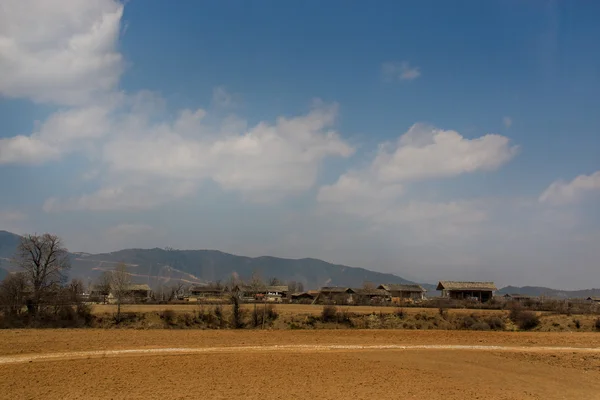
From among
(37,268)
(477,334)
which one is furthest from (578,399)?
(37,268)

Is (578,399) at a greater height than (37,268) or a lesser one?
lesser

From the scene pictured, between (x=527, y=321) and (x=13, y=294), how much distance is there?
75.6 meters

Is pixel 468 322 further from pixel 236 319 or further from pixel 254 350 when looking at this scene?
pixel 254 350

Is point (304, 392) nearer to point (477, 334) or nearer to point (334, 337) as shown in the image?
point (334, 337)

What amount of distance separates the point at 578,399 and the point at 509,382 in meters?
4.21

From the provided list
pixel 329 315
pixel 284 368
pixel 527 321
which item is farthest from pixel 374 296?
pixel 284 368

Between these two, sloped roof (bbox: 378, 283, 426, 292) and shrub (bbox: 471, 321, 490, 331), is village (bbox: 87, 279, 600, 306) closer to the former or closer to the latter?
sloped roof (bbox: 378, 283, 426, 292)

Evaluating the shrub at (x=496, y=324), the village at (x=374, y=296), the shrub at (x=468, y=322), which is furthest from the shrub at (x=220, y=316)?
the shrub at (x=496, y=324)

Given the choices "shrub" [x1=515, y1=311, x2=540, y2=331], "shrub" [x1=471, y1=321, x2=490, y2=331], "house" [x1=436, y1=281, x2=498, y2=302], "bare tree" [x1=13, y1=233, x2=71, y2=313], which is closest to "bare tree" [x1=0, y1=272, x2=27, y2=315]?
"bare tree" [x1=13, y1=233, x2=71, y2=313]

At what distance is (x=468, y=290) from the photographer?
140750 mm

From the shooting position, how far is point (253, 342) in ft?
145

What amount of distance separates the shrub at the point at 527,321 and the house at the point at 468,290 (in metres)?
66.9

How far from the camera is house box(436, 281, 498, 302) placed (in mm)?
139000

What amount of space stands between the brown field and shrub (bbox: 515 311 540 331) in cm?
2346
